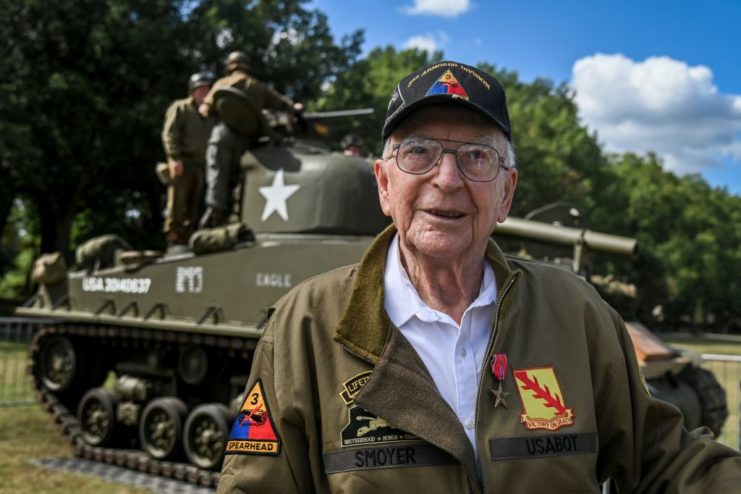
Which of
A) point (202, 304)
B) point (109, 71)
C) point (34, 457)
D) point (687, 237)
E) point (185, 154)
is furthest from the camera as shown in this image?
point (687, 237)

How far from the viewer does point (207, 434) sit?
757 centimetres

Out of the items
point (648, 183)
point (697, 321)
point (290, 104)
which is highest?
point (648, 183)

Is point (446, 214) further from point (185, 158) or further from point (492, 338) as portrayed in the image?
point (185, 158)

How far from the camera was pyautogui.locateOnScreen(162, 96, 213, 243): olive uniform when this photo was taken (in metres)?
8.88

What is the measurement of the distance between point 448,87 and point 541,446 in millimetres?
925

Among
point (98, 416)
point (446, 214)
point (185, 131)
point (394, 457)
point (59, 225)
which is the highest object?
point (185, 131)

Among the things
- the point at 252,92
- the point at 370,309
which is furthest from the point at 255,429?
the point at 252,92

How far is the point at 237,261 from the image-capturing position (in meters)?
7.46

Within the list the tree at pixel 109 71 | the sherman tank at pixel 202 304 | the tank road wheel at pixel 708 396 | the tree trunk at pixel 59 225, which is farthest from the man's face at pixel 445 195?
the tree trunk at pixel 59 225

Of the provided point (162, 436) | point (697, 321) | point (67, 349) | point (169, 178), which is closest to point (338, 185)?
point (169, 178)

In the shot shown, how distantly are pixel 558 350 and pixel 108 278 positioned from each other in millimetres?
7371

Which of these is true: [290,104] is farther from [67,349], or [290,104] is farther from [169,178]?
[67,349]

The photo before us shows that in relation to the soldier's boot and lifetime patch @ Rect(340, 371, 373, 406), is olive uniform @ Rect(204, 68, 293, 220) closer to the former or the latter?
the soldier's boot

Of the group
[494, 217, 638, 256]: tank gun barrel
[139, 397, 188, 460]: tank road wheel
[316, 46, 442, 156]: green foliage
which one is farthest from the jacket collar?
A: [316, 46, 442, 156]: green foliage
